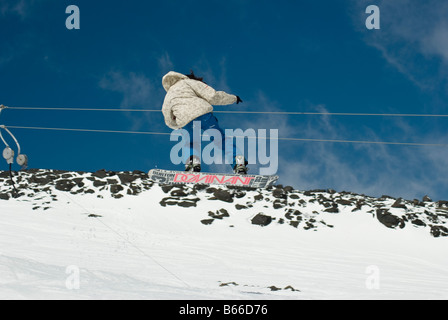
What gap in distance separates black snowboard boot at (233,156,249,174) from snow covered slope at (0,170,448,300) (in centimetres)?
133

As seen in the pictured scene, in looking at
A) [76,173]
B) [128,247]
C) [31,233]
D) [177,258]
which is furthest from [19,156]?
[76,173]

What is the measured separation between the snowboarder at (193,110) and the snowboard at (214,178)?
0.66 ft

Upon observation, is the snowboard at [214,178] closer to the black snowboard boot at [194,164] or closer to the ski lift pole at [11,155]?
the black snowboard boot at [194,164]

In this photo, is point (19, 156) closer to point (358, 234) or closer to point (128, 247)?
point (128, 247)

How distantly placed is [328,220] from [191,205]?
4.16 metres

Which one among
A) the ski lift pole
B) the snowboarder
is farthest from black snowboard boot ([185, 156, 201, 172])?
the ski lift pole

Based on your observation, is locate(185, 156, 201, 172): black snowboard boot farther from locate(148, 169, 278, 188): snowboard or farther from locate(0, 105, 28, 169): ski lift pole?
locate(0, 105, 28, 169): ski lift pole

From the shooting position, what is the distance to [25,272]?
4516mm

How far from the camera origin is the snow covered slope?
205 inches

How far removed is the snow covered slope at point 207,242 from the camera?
5.19 metres

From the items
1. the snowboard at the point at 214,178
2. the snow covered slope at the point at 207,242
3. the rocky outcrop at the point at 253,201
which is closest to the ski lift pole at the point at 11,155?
the snow covered slope at the point at 207,242

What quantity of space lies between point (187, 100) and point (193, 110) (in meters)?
0.37

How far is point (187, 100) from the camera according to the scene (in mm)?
11719

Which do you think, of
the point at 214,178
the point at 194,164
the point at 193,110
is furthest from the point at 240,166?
the point at 193,110
